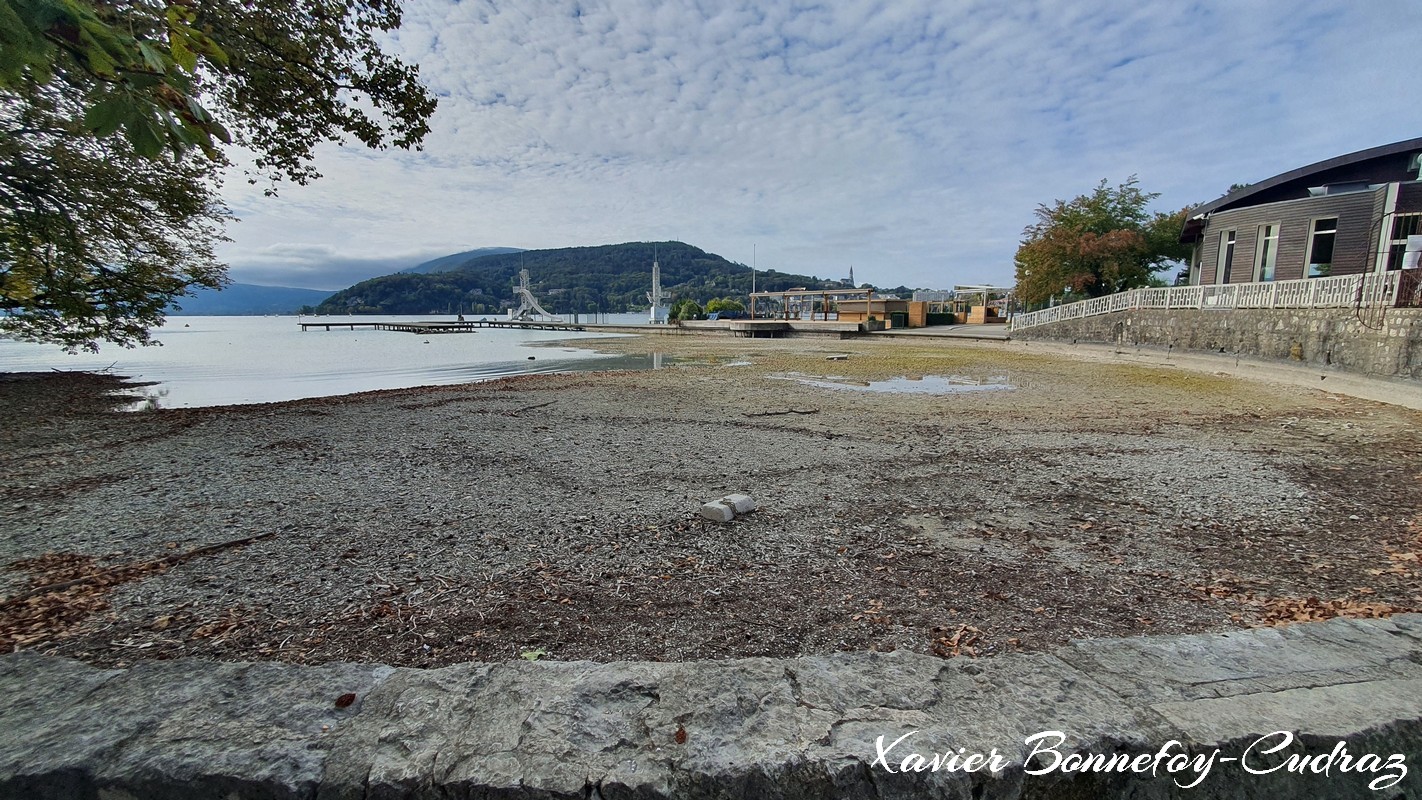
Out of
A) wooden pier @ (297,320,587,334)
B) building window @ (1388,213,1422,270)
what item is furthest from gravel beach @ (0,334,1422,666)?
wooden pier @ (297,320,587,334)

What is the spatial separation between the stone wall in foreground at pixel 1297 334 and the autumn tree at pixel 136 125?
1673cm

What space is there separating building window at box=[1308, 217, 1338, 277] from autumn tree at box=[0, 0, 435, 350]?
28113 millimetres

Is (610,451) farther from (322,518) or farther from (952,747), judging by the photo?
(952,747)

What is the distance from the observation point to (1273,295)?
15.6 m

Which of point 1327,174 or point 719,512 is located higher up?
point 1327,174

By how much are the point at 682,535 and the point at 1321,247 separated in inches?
1093

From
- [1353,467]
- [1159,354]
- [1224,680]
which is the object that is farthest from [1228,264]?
[1224,680]

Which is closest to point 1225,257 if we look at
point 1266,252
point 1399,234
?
point 1266,252

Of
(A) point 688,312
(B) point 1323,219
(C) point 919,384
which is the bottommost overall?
(C) point 919,384

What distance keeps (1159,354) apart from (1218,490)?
57.4 ft

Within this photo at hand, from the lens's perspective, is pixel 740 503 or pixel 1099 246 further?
pixel 1099 246

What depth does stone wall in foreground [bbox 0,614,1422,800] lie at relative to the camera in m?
1.56

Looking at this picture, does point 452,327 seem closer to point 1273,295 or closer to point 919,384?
point 919,384

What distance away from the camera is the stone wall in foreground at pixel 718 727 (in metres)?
1.56
